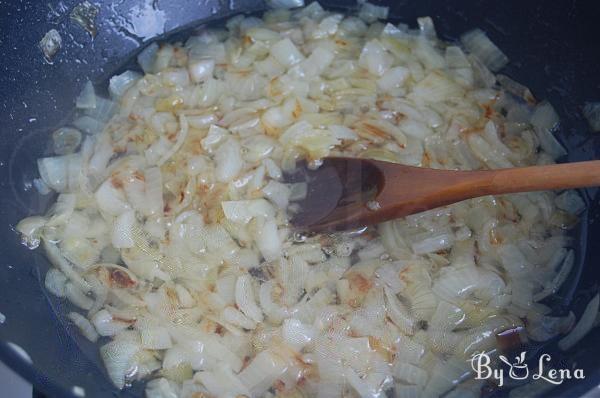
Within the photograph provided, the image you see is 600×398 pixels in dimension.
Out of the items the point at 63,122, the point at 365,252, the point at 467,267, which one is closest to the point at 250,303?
the point at 365,252

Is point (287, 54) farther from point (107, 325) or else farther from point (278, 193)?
point (107, 325)

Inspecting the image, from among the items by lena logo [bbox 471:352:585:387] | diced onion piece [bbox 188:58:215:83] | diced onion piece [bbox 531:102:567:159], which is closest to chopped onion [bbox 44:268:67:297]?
diced onion piece [bbox 188:58:215:83]

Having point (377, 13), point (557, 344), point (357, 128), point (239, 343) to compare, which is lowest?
point (557, 344)

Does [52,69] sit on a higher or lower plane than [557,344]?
higher

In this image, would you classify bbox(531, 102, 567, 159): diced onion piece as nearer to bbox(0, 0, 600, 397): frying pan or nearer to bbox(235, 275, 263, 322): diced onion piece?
bbox(0, 0, 600, 397): frying pan

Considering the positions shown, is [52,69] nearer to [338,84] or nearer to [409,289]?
[338,84]

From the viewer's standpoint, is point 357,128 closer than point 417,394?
No

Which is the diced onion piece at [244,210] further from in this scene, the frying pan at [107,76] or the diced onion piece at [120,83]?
the diced onion piece at [120,83]
